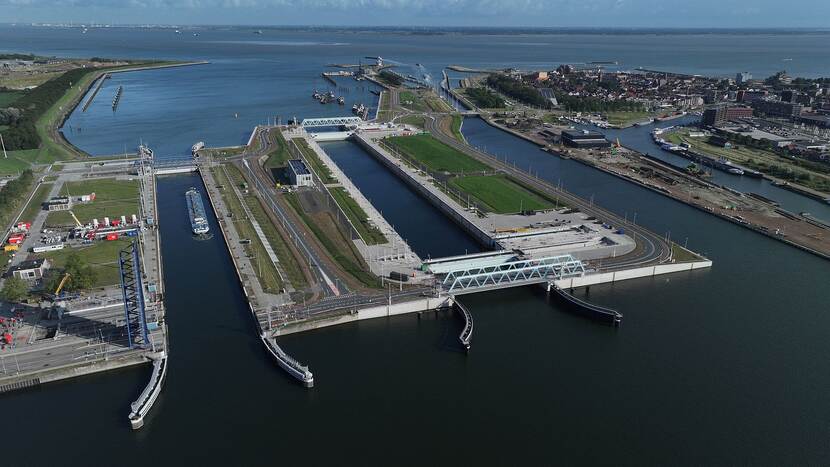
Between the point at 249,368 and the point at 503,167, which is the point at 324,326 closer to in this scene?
the point at 249,368

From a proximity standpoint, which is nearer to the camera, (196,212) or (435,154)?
(196,212)

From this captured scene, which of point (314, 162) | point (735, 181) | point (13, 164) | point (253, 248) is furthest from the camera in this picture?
point (314, 162)

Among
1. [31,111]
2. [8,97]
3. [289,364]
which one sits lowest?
[289,364]

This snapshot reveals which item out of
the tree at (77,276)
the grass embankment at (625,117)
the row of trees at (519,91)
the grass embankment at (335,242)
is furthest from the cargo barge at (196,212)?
the row of trees at (519,91)

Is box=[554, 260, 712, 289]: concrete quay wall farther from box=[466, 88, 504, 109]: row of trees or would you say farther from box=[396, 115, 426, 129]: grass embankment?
box=[466, 88, 504, 109]: row of trees

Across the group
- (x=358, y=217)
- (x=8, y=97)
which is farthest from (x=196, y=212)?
(x=8, y=97)

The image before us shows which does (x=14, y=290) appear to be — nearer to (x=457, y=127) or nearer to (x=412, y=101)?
(x=457, y=127)

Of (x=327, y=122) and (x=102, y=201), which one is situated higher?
(x=327, y=122)

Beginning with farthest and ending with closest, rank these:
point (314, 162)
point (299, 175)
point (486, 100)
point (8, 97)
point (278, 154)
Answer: point (486, 100) → point (8, 97) → point (278, 154) → point (314, 162) → point (299, 175)
